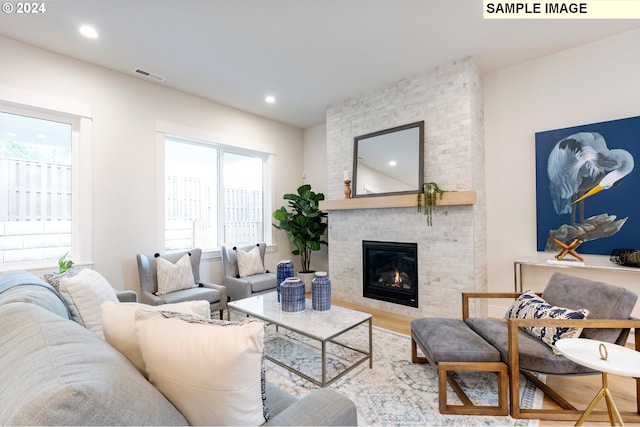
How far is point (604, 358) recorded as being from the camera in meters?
1.40

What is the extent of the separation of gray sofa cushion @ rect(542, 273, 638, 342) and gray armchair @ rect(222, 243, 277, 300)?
2.95 metres

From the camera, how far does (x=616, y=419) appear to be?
1.54m

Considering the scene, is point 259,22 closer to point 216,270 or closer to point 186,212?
point 186,212

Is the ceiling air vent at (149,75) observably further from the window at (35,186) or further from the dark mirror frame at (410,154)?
the dark mirror frame at (410,154)

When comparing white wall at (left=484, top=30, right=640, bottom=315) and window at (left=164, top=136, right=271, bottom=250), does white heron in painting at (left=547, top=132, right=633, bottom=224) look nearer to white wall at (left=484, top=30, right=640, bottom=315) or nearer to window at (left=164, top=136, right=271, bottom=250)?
white wall at (left=484, top=30, right=640, bottom=315)

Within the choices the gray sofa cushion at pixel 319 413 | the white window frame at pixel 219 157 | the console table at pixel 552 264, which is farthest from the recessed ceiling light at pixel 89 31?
the console table at pixel 552 264

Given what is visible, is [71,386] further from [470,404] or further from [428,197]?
[428,197]

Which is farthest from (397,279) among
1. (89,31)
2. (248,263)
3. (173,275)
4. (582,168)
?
(89,31)

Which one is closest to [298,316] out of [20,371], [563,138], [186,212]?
[20,371]

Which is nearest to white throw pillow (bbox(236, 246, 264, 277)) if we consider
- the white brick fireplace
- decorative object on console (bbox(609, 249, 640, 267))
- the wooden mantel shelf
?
the wooden mantel shelf

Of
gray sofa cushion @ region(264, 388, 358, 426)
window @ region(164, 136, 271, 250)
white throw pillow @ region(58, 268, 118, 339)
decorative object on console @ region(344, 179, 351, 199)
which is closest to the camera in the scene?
gray sofa cushion @ region(264, 388, 358, 426)

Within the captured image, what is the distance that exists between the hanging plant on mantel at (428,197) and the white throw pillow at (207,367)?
9.13ft

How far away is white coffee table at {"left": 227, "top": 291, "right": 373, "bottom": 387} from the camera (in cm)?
197

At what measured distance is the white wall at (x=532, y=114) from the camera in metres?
2.75
